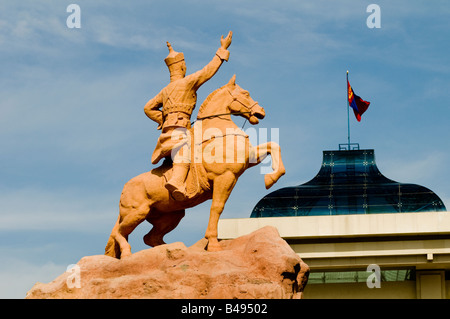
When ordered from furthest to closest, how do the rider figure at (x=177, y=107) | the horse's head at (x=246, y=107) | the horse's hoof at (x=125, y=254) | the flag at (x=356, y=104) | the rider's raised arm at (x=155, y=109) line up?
the flag at (x=356, y=104), the rider's raised arm at (x=155, y=109), the horse's head at (x=246, y=107), the rider figure at (x=177, y=107), the horse's hoof at (x=125, y=254)

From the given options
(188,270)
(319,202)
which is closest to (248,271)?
(188,270)

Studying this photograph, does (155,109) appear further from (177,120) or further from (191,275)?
(191,275)

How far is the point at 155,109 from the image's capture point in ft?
53.6

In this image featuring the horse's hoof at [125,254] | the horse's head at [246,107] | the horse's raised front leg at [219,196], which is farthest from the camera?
the horse's head at [246,107]

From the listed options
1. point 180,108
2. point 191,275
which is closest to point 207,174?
point 180,108

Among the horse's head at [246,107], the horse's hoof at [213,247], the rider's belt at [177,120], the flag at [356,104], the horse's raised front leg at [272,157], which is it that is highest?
the flag at [356,104]

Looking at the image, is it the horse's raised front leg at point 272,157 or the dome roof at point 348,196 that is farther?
the dome roof at point 348,196

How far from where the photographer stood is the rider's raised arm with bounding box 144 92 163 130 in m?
16.2

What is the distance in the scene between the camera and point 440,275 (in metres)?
30.9

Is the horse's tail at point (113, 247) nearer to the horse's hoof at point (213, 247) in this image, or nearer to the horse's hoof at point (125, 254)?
the horse's hoof at point (125, 254)

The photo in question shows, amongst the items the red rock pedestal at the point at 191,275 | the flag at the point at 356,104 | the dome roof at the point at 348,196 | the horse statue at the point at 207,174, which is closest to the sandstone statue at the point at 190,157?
the horse statue at the point at 207,174

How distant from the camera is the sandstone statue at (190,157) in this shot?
15.3 meters
